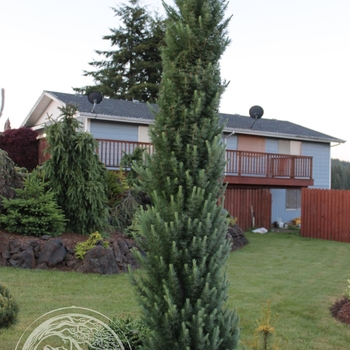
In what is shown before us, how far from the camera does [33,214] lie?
10.1 metres

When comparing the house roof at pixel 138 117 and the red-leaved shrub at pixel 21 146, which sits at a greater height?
the house roof at pixel 138 117

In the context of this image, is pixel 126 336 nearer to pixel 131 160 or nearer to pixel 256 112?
pixel 131 160

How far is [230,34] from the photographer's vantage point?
399 centimetres

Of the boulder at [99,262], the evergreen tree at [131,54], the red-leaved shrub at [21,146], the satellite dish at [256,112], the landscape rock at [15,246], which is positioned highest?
the evergreen tree at [131,54]

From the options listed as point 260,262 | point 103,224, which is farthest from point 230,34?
point 260,262

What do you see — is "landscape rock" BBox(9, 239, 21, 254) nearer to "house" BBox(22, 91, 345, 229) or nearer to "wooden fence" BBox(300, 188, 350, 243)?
"house" BBox(22, 91, 345, 229)

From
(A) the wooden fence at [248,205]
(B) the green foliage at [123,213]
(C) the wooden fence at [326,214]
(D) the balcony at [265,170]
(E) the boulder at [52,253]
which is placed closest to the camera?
(E) the boulder at [52,253]

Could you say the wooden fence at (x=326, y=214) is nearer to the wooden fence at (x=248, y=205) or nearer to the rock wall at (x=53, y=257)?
the wooden fence at (x=248, y=205)

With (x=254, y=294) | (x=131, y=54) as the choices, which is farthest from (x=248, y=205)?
(x=131, y=54)

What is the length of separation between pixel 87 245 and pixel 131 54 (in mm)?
28862

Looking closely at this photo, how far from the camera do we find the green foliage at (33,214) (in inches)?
389

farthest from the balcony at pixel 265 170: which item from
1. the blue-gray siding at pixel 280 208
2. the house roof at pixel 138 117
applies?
the blue-gray siding at pixel 280 208

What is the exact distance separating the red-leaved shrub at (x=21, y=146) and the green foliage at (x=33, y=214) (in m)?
9.07

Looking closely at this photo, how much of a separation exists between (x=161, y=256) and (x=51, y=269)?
6266 millimetres
